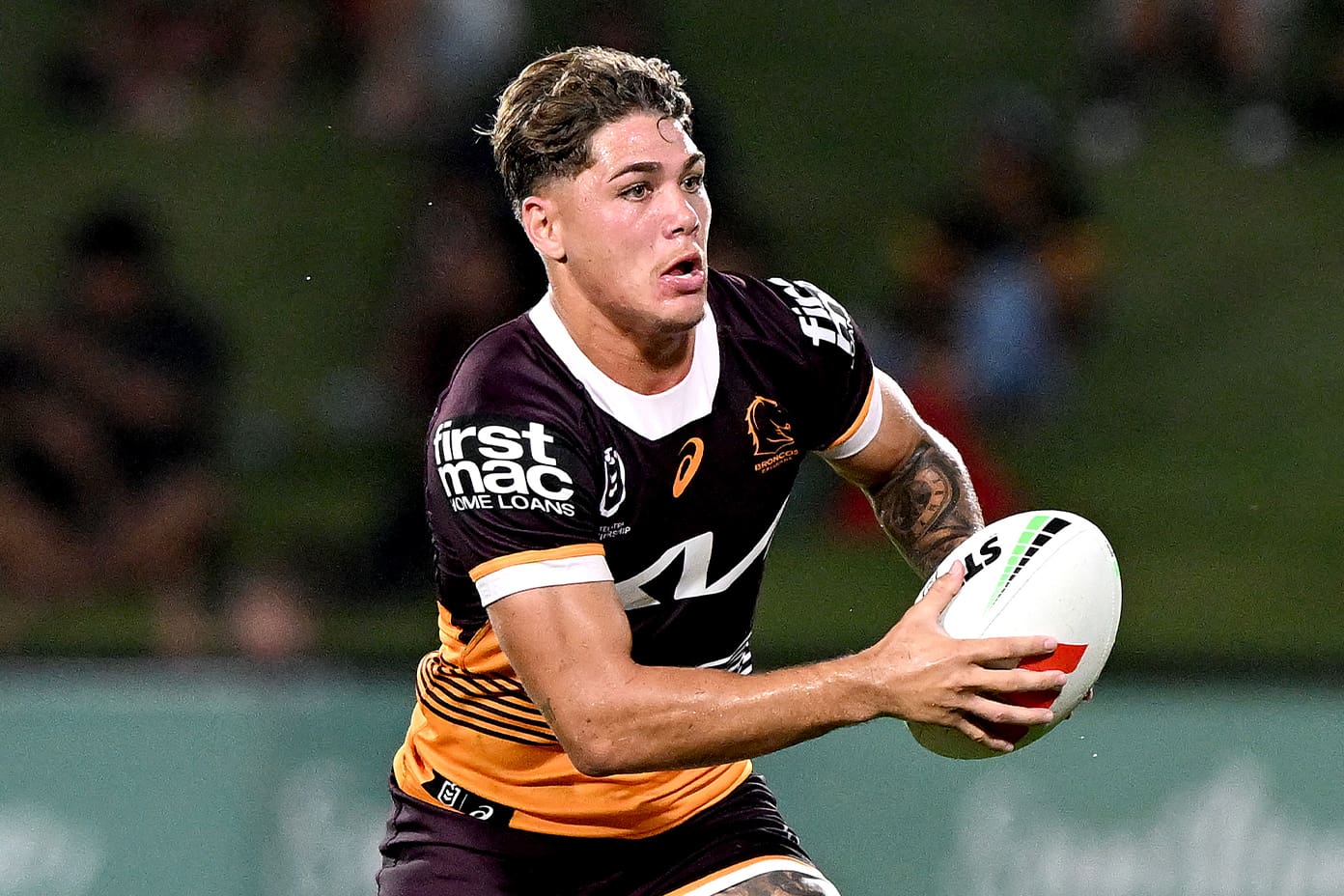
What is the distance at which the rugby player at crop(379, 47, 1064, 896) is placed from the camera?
2.98 meters

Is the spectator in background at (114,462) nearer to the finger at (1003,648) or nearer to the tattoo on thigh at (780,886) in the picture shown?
the tattoo on thigh at (780,886)

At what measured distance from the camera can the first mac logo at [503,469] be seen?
10.1 feet

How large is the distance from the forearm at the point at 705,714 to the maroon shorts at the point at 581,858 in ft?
1.68

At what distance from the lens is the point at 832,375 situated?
358cm

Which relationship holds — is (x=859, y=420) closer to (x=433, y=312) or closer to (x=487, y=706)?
(x=487, y=706)

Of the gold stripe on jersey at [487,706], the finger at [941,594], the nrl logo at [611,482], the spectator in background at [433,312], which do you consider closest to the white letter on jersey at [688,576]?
the nrl logo at [611,482]

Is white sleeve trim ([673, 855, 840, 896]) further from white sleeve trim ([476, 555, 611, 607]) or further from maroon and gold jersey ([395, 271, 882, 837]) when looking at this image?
white sleeve trim ([476, 555, 611, 607])

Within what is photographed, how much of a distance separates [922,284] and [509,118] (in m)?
4.37

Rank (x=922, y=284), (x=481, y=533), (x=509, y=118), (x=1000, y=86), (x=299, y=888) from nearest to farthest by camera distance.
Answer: (x=481, y=533)
(x=509, y=118)
(x=299, y=888)
(x=922, y=284)
(x=1000, y=86)

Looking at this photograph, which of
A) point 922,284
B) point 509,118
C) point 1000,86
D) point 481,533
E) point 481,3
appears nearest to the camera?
point 481,533

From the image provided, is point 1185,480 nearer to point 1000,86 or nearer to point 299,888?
point 1000,86

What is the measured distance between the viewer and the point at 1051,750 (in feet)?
18.1

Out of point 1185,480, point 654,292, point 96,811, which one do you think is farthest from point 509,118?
point 1185,480

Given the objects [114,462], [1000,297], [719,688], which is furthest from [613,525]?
[1000,297]
